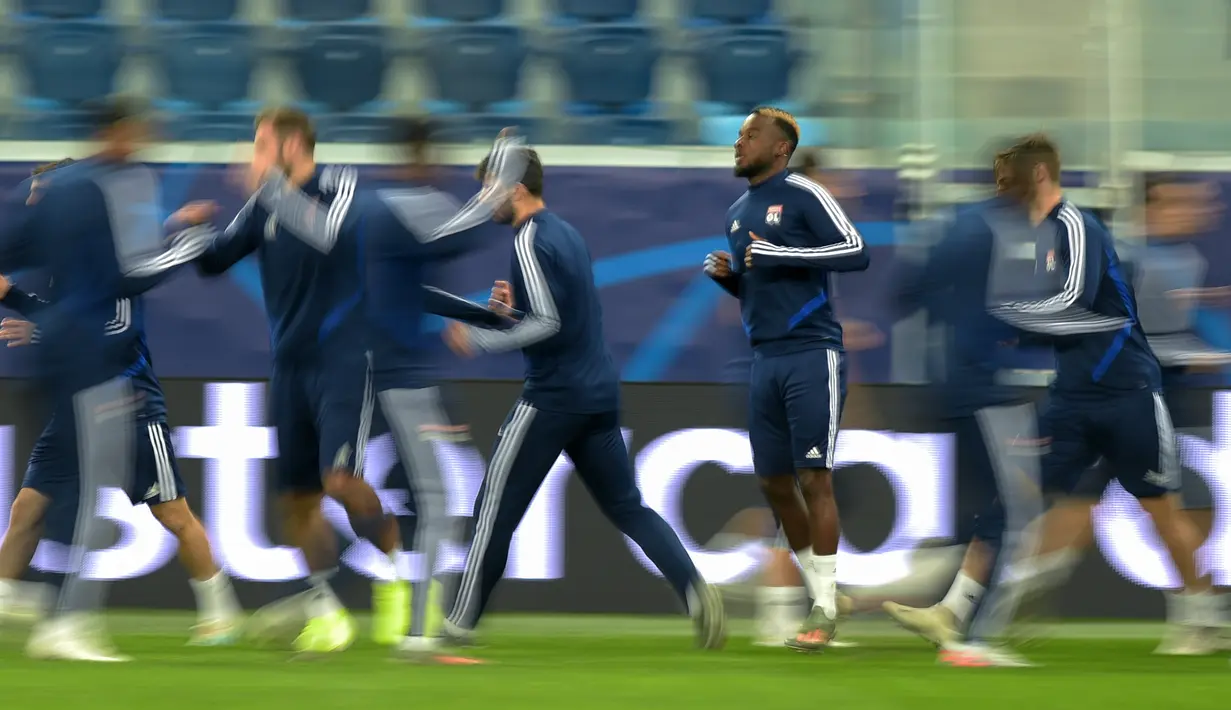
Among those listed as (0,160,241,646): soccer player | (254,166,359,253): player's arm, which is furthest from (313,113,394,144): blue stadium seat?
(254,166,359,253): player's arm

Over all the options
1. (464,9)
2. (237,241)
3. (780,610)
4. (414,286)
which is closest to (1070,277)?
(780,610)

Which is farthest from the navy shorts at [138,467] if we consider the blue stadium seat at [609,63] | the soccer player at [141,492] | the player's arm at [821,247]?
the blue stadium seat at [609,63]

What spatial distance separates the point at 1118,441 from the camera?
272 inches

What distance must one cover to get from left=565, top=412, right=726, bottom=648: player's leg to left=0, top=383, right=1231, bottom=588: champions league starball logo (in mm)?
1681

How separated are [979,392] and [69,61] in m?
7.33

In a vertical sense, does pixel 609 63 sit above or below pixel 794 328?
above

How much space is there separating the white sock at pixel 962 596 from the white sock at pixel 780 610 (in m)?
0.67

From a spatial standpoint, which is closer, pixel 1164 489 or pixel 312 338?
pixel 312 338

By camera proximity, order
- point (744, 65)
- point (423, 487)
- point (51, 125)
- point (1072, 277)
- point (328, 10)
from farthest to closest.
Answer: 1. point (328, 10)
2. point (744, 65)
3. point (51, 125)
4. point (1072, 277)
5. point (423, 487)

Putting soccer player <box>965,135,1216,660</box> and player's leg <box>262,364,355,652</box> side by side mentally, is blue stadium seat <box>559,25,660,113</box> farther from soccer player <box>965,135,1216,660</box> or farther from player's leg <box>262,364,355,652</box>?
player's leg <box>262,364,355,652</box>

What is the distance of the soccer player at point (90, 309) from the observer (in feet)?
19.0

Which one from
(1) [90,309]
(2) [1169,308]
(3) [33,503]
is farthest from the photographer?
(2) [1169,308]

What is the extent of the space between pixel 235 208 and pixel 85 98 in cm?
211

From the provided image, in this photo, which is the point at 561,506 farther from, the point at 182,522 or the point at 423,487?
the point at 423,487
